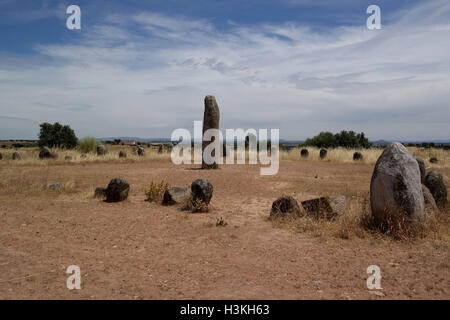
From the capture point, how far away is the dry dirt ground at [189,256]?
3.94 meters

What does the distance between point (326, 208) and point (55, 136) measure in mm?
27500

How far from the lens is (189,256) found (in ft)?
17.0

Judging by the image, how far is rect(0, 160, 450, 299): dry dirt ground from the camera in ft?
12.9

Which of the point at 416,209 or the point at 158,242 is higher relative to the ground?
the point at 416,209

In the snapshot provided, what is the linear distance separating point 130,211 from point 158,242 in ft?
8.34

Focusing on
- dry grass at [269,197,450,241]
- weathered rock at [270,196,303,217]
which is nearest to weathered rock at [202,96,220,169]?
weathered rock at [270,196,303,217]

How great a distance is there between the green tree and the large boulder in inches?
1088

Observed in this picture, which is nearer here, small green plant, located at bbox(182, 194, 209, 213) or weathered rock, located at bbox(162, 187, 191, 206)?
small green plant, located at bbox(182, 194, 209, 213)

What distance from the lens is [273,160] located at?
2088 centimetres

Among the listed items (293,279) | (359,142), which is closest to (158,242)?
(293,279)

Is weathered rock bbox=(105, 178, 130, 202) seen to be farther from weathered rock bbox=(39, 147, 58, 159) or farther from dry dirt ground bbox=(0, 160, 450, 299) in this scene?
weathered rock bbox=(39, 147, 58, 159)

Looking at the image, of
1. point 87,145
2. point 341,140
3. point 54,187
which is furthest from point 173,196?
point 341,140

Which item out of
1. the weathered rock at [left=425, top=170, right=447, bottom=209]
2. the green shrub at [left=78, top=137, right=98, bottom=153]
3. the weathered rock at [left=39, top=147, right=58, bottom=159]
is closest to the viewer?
the weathered rock at [left=425, top=170, right=447, bottom=209]
